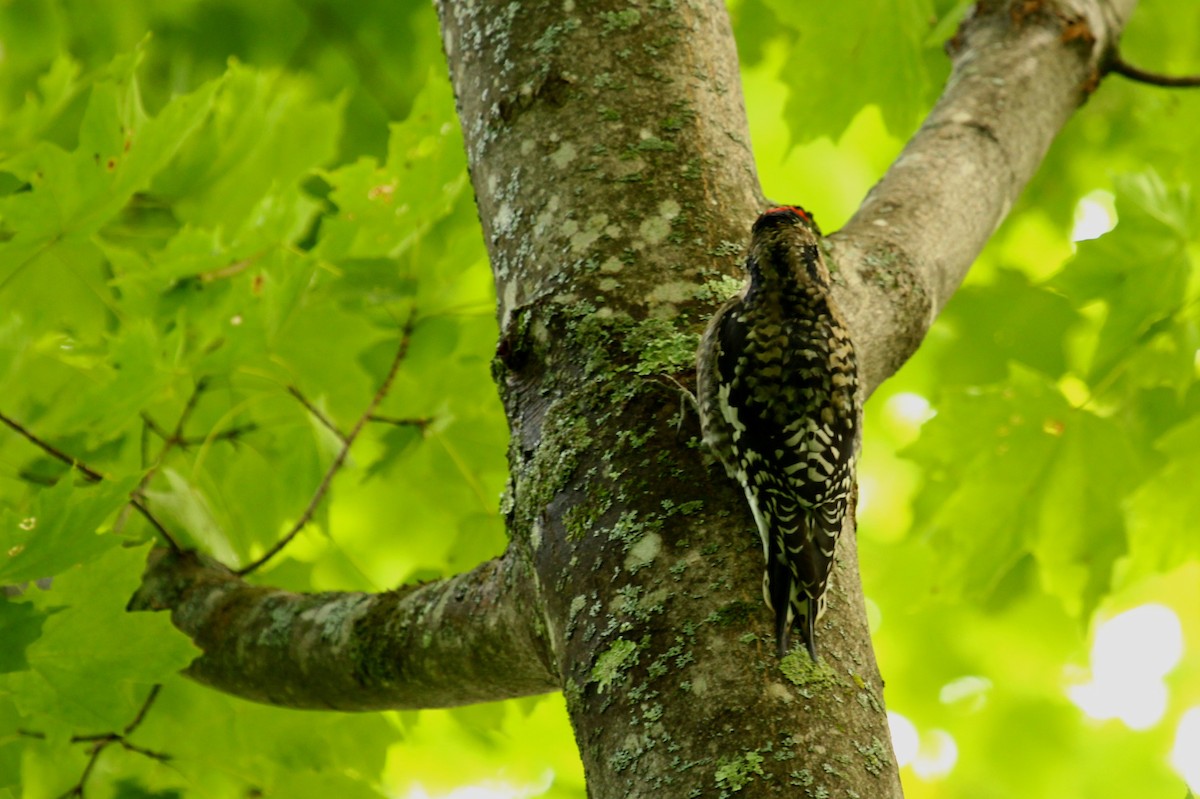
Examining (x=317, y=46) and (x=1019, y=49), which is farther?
(x=317, y=46)

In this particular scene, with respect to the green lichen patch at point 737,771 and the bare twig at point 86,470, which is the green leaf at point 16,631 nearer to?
the bare twig at point 86,470

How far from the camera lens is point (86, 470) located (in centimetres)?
196

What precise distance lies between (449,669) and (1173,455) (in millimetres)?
1927

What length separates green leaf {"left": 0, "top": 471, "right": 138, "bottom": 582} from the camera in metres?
1.56

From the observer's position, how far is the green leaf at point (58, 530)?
5.11ft

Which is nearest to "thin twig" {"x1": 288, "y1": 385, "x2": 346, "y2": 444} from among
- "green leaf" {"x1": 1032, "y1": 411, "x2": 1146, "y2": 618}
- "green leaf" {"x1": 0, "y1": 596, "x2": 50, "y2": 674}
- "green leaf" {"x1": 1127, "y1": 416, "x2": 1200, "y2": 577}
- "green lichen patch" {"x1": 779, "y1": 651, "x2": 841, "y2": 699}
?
"green leaf" {"x1": 0, "y1": 596, "x2": 50, "y2": 674}

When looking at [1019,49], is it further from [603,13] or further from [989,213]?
[603,13]

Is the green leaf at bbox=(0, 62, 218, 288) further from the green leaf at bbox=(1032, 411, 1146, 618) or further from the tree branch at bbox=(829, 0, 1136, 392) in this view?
the green leaf at bbox=(1032, 411, 1146, 618)

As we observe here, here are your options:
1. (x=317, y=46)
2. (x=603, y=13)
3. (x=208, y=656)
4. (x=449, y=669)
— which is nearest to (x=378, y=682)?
(x=449, y=669)

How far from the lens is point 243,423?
263 cm

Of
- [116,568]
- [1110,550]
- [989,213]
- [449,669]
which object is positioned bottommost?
[449,669]

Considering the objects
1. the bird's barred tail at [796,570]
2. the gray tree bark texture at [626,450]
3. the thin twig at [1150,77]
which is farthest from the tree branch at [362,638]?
the thin twig at [1150,77]

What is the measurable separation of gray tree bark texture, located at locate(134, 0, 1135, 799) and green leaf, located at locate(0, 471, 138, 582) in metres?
0.44

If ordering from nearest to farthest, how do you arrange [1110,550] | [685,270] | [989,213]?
1. [685,270]
2. [989,213]
3. [1110,550]
